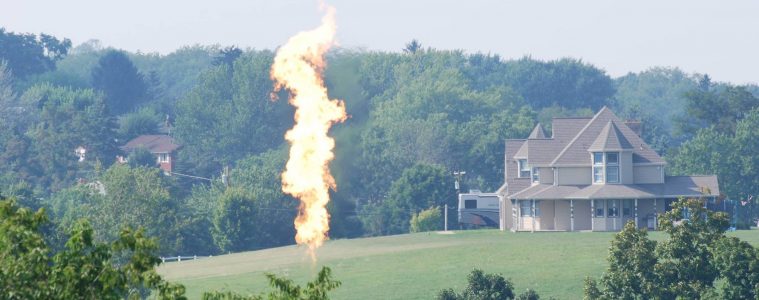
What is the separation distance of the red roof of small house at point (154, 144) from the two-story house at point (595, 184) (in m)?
78.8

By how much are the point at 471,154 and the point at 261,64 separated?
27366 millimetres

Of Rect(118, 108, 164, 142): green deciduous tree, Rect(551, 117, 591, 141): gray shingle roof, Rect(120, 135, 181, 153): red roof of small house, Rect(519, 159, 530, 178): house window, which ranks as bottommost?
Rect(519, 159, 530, 178): house window

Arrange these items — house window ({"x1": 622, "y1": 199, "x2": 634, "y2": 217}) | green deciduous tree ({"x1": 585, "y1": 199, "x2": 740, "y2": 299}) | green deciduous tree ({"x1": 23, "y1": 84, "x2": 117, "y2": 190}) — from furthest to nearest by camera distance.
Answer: green deciduous tree ({"x1": 23, "y1": 84, "x2": 117, "y2": 190})
house window ({"x1": 622, "y1": 199, "x2": 634, "y2": 217})
green deciduous tree ({"x1": 585, "y1": 199, "x2": 740, "y2": 299})

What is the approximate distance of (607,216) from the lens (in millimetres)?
97062

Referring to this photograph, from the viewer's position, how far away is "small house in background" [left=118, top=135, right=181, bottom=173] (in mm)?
172750

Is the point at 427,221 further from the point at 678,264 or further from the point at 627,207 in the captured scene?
the point at 678,264

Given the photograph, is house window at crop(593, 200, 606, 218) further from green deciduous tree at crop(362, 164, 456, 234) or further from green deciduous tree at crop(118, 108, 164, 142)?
green deciduous tree at crop(118, 108, 164, 142)

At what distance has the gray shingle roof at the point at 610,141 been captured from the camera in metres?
97.5

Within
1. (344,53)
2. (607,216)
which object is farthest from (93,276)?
(344,53)

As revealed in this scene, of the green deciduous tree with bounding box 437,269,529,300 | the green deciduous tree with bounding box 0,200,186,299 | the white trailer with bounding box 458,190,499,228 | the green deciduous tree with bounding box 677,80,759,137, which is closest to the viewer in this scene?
the green deciduous tree with bounding box 0,200,186,299

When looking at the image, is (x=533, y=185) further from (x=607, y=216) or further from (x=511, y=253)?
(x=511, y=253)

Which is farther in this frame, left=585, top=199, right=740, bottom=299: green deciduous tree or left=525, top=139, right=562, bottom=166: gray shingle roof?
left=525, top=139, right=562, bottom=166: gray shingle roof

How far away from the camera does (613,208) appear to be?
318 feet

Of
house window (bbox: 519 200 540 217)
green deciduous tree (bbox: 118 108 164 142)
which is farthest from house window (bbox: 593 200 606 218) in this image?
green deciduous tree (bbox: 118 108 164 142)
